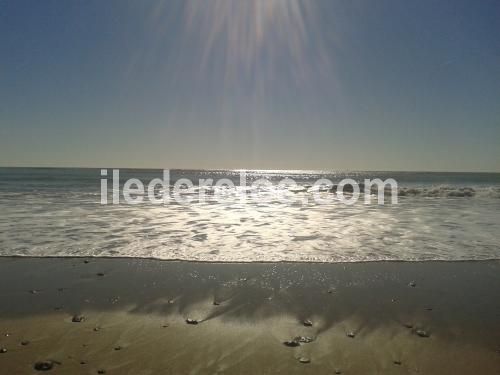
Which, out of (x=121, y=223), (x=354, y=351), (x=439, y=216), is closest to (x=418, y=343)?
(x=354, y=351)

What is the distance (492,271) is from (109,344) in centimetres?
746

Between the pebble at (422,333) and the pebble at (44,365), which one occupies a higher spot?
the pebble at (44,365)

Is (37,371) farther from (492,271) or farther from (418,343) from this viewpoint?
(492,271)

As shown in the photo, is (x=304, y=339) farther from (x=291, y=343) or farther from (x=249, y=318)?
(x=249, y=318)

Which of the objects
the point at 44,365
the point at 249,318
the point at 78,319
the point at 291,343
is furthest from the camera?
the point at 249,318

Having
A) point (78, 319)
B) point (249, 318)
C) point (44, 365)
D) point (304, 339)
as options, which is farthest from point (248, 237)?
point (44, 365)

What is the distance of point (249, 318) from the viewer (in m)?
5.40

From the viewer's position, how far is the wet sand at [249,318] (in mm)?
4184

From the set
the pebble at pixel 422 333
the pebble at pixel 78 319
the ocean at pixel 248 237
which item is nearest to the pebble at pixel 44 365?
the pebble at pixel 78 319

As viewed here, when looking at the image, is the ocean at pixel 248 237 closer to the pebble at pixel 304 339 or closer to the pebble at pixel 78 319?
the pebble at pixel 78 319

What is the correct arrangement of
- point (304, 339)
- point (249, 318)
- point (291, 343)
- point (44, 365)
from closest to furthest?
1. point (44, 365)
2. point (291, 343)
3. point (304, 339)
4. point (249, 318)

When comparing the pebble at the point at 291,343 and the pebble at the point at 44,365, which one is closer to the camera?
the pebble at the point at 44,365

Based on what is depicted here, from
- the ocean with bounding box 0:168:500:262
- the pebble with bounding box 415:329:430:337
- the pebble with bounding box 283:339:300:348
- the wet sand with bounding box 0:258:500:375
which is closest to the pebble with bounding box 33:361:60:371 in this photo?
the wet sand with bounding box 0:258:500:375

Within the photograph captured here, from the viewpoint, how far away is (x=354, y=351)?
445cm
